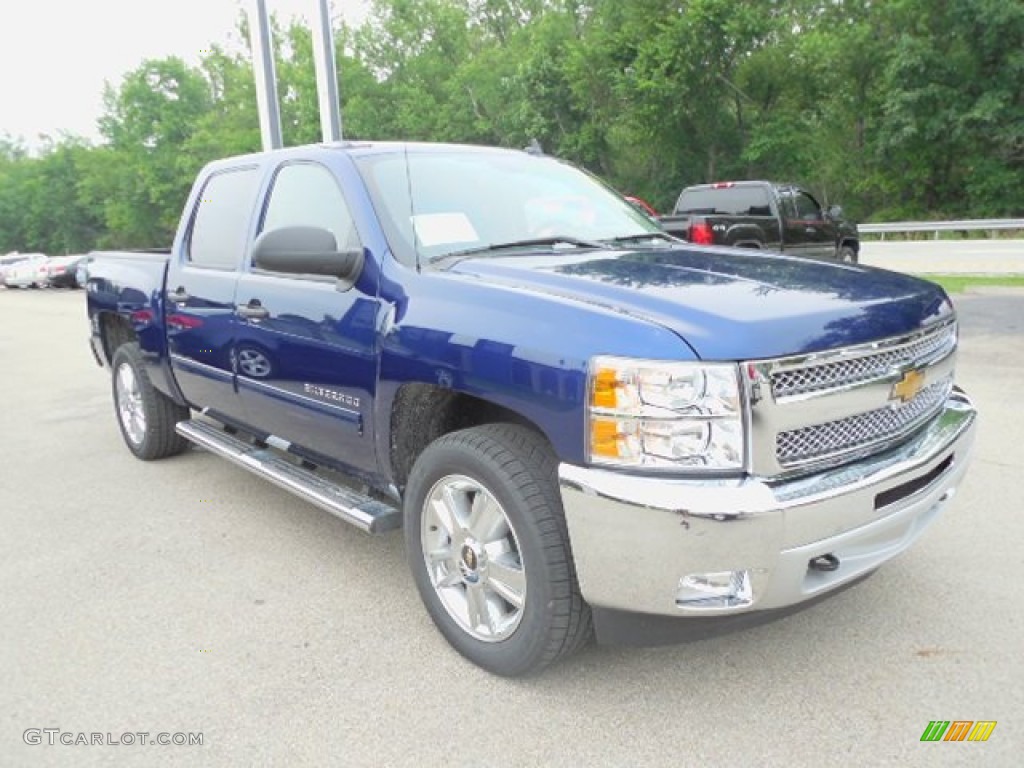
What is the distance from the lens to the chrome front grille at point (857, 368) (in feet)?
7.90

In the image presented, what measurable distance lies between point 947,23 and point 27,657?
37316mm

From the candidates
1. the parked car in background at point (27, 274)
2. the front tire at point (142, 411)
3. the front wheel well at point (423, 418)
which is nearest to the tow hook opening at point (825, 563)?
the front wheel well at point (423, 418)

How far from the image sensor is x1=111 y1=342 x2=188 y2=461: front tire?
17.9ft

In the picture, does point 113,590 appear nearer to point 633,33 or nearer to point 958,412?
point 958,412

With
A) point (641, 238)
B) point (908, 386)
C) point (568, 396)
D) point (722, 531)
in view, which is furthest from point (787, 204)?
point (722, 531)

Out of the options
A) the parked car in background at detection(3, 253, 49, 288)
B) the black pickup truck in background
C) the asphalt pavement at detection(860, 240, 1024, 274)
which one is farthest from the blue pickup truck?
the parked car in background at detection(3, 253, 49, 288)

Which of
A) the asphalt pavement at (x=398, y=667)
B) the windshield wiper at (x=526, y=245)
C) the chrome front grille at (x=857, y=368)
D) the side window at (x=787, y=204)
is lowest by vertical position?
the asphalt pavement at (x=398, y=667)

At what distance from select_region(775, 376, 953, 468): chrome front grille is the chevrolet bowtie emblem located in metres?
0.03

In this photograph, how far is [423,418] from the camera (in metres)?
3.24

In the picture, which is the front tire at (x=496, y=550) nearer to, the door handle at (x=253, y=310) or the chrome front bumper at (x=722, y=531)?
the chrome front bumper at (x=722, y=531)

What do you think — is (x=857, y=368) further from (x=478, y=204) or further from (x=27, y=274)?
(x=27, y=274)

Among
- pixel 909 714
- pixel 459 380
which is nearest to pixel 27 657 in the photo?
pixel 459 380

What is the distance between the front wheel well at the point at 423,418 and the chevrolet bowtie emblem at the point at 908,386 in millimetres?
1327

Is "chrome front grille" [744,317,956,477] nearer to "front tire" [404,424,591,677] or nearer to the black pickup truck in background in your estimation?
"front tire" [404,424,591,677]
